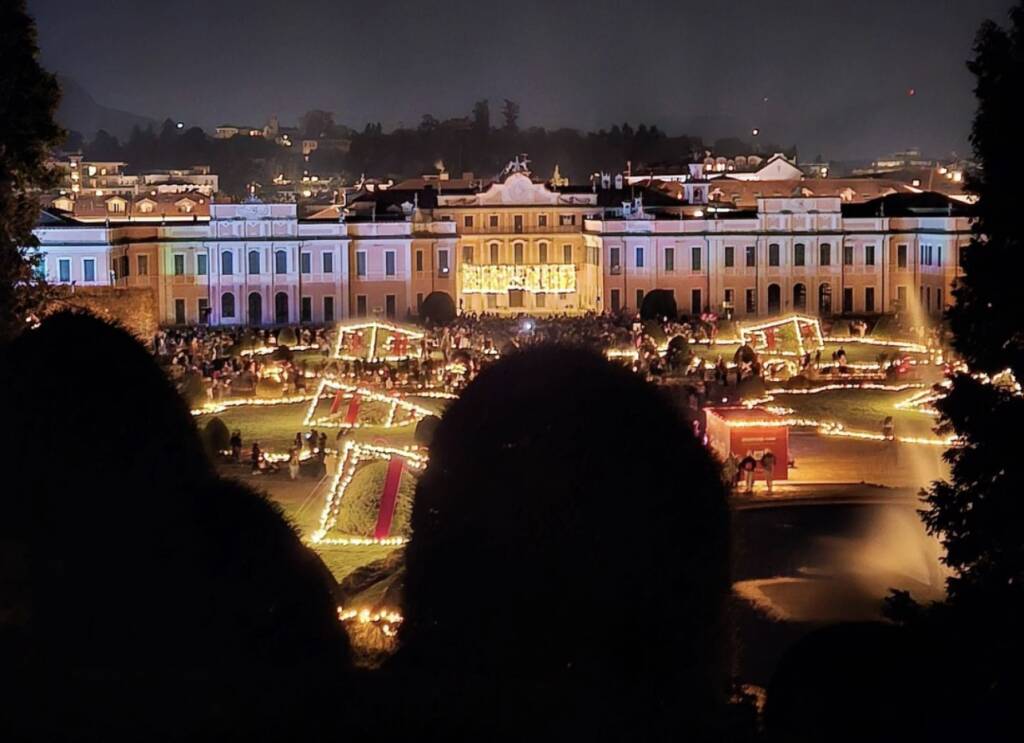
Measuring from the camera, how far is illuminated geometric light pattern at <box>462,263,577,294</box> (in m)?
67.0

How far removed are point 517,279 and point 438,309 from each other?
10.8 meters

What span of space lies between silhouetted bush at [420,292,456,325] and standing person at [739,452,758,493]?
110 ft

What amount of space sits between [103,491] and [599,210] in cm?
5934

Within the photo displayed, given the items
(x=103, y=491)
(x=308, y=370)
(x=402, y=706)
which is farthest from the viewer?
(x=308, y=370)

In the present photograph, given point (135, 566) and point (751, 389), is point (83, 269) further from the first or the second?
point (135, 566)

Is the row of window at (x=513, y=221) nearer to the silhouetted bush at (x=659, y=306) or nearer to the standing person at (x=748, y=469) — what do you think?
the silhouetted bush at (x=659, y=306)

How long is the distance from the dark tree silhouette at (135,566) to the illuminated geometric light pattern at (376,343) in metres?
30.6

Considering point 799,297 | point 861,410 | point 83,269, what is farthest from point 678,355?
point 83,269

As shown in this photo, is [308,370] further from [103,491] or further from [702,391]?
[103,491]

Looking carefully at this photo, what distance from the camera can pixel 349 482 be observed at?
21.5 m

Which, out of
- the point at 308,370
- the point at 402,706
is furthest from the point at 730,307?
the point at 402,706

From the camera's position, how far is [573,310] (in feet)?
219

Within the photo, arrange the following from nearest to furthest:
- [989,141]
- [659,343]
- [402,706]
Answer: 1. [402,706]
2. [989,141]
3. [659,343]

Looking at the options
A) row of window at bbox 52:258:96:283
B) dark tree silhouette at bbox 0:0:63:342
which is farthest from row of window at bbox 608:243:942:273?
dark tree silhouette at bbox 0:0:63:342
